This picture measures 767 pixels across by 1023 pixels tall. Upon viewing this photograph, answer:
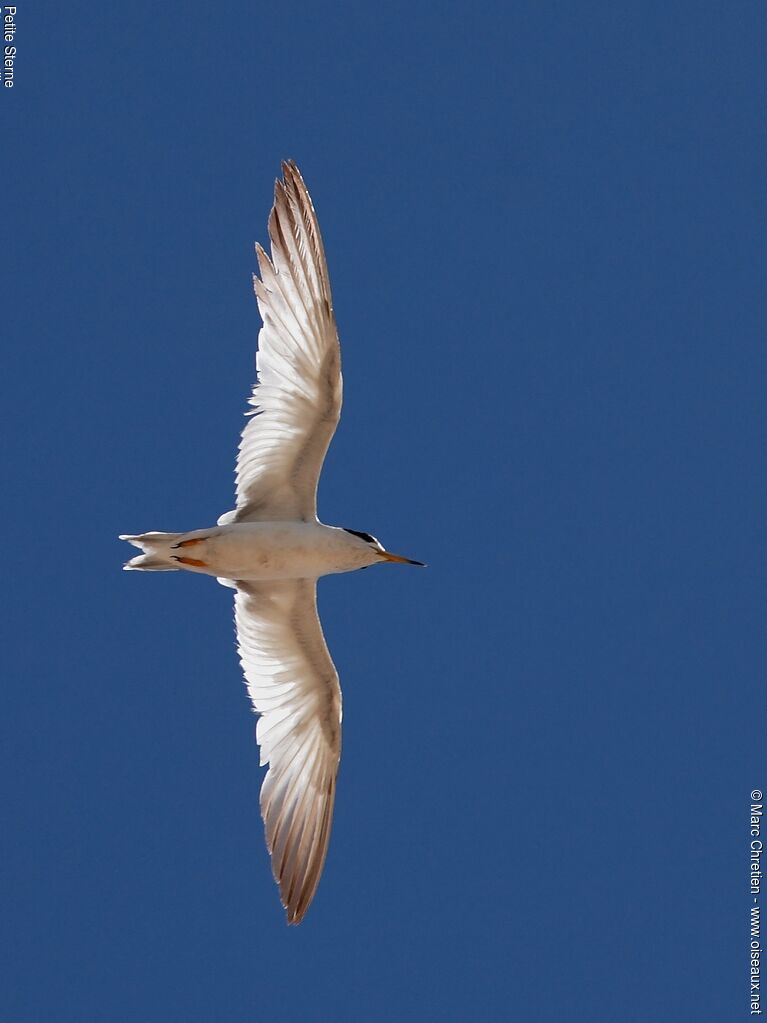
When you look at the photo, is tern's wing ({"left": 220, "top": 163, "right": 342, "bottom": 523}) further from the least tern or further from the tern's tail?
the tern's tail

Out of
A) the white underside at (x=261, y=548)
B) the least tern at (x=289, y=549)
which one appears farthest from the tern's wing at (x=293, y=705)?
the white underside at (x=261, y=548)

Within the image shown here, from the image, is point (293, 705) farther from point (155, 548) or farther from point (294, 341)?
point (294, 341)

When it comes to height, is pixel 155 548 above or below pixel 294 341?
below

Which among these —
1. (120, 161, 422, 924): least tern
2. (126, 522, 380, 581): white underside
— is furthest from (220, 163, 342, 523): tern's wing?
(126, 522, 380, 581): white underside

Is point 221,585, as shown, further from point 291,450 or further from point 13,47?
point 13,47

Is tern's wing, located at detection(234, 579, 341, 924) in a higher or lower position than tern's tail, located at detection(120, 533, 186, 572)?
lower

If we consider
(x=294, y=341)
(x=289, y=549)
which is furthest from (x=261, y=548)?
(x=294, y=341)
